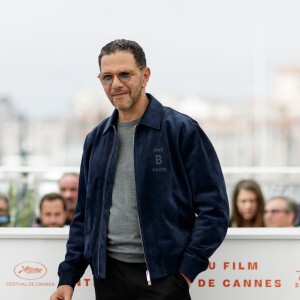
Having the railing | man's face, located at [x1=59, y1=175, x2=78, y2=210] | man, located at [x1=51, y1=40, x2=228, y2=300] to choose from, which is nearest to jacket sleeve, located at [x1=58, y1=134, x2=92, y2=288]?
man, located at [x1=51, y1=40, x2=228, y2=300]

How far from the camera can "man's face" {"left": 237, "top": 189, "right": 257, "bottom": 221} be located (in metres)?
5.29

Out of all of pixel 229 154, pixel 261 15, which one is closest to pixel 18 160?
pixel 229 154

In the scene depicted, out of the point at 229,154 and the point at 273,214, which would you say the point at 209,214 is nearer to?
the point at 273,214

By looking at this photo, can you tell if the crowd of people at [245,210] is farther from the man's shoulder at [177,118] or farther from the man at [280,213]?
the man's shoulder at [177,118]

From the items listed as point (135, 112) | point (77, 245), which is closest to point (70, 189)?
point (77, 245)

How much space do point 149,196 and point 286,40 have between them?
25.3m

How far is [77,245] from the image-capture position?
8.91ft

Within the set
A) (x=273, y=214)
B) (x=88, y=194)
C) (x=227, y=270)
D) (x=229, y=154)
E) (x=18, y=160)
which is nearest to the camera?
(x=88, y=194)

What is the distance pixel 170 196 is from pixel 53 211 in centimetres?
282

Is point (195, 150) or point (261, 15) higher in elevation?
point (261, 15)

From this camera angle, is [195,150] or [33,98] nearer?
[195,150]

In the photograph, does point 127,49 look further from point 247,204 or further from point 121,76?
point 247,204

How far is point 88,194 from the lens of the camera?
2.62m

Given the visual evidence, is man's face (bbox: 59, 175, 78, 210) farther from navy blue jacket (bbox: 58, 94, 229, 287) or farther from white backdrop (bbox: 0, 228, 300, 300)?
navy blue jacket (bbox: 58, 94, 229, 287)
